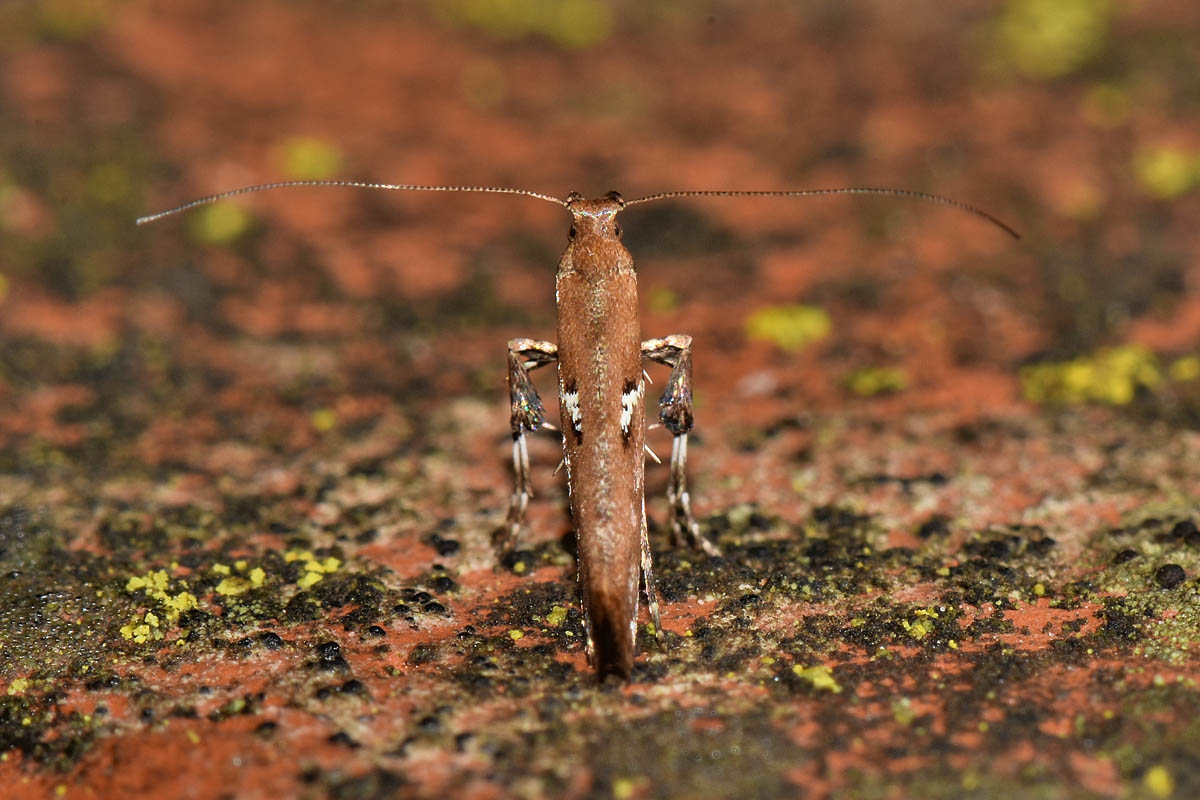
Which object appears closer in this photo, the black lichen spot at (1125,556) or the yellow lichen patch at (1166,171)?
the black lichen spot at (1125,556)

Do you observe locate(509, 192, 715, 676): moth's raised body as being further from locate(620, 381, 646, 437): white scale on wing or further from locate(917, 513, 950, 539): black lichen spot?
locate(917, 513, 950, 539): black lichen spot

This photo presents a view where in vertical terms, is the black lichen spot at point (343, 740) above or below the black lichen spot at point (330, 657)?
below

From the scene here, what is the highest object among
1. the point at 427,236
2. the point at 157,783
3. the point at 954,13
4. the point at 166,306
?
the point at 954,13

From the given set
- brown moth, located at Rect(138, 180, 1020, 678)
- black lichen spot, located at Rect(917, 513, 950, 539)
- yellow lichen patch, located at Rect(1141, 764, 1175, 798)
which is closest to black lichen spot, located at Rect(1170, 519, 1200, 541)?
black lichen spot, located at Rect(917, 513, 950, 539)

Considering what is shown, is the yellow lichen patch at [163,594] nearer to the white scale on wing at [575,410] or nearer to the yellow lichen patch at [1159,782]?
the white scale on wing at [575,410]

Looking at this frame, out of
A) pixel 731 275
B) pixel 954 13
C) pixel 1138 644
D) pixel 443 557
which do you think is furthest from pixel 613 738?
pixel 954 13

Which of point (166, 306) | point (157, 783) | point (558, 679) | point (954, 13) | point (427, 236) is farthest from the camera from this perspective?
point (954, 13)

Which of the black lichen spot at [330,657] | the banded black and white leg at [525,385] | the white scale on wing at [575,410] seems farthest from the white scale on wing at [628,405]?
the black lichen spot at [330,657]

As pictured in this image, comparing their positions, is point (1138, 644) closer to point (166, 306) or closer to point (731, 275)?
point (731, 275)
